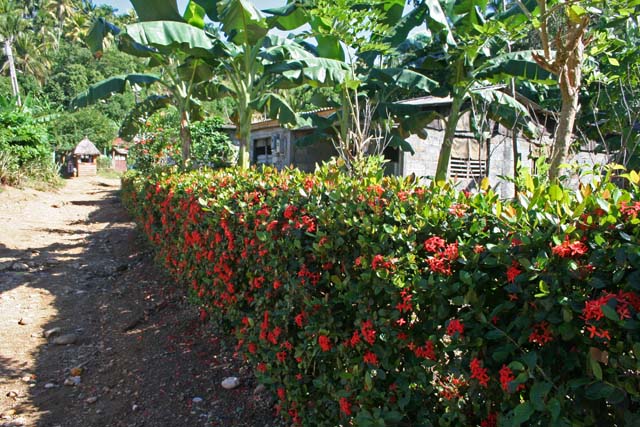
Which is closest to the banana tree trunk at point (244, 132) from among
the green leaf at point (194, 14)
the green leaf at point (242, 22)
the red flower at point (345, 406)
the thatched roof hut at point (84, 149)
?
the green leaf at point (242, 22)

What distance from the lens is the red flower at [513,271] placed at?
164cm

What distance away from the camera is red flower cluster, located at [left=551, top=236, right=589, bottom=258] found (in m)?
1.53

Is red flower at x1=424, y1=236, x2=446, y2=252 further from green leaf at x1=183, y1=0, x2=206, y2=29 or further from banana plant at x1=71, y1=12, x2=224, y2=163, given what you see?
green leaf at x1=183, y1=0, x2=206, y2=29

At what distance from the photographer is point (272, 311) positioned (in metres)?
3.44

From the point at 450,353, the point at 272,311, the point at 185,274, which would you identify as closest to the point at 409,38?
the point at 185,274

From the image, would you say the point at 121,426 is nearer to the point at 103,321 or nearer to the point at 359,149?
the point at 103,321

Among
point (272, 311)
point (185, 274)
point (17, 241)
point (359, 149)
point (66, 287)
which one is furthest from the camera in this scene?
point (17, 241)

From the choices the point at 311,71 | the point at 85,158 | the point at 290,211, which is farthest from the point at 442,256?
the point at 85,158

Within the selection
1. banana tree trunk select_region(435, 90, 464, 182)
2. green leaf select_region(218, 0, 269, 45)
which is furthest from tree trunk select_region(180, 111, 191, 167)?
banana tree trunk select_region(435, 90, 464, 182)

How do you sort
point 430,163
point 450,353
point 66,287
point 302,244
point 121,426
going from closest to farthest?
point 450,353 → point 302,244 → point 121,426 → point 66,287 → point 430,163

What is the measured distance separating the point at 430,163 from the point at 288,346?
11.5 m

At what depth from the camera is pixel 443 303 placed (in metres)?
1.94

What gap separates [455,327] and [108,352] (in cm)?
437

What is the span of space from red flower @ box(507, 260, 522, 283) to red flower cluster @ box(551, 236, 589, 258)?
131mm
